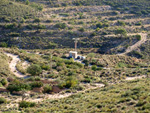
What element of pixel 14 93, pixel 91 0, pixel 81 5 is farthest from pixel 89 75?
pixel 91 0

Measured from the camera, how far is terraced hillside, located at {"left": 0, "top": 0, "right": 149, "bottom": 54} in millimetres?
61312

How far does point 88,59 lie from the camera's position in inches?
1929

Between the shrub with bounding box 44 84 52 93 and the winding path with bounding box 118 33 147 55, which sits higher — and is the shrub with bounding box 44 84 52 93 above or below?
below

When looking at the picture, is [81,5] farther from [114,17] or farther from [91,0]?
[114,17]

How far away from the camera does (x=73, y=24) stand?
69.2m

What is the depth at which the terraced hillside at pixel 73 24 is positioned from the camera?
61.3 meters

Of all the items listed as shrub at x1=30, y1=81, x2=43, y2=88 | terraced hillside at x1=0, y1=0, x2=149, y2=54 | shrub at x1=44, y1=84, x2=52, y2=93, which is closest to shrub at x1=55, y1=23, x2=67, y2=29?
terraced hillside at x1=0, y1=0, x2=149, y2=54

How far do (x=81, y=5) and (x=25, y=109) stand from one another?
230 feet

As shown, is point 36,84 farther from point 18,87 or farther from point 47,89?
point 18,87

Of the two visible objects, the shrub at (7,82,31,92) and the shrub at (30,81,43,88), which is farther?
the shrub at (30,81,43,88)

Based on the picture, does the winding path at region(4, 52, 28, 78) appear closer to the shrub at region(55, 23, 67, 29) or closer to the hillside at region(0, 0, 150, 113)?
the hillside at region(0, 0, 150, 113)

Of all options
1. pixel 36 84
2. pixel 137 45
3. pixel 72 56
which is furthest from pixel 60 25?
pixel 36 84

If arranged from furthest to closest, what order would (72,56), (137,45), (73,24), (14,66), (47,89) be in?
(73,24) → (137,45) → (72,56) → (14,66) → (47,89)

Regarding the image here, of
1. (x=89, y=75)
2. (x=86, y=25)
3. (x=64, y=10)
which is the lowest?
(x=89, y=75)
